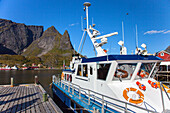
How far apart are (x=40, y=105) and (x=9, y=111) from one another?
1.71 metres

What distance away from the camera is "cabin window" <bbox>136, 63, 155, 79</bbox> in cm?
684

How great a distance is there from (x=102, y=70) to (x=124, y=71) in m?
1.15

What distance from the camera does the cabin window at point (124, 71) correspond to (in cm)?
633

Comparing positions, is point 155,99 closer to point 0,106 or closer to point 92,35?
point 92,35

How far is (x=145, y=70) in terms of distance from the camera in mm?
7059

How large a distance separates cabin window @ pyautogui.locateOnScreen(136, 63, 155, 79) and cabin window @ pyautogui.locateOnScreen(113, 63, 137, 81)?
68cm

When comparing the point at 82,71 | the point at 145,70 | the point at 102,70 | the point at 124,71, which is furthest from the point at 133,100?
the point at 82,71

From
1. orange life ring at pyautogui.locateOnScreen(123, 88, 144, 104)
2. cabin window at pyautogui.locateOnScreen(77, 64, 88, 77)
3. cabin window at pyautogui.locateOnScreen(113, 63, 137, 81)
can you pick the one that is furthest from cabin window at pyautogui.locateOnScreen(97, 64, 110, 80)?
cabin window at pyautogui.locateOnScreen(77, 64, 88, 77)

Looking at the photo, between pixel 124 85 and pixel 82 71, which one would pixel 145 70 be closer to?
pixel 124 85

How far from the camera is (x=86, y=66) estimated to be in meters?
8.38

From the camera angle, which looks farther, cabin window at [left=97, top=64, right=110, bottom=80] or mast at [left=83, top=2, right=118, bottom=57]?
mast at [left=83, top=2, right=118, bottom=57]

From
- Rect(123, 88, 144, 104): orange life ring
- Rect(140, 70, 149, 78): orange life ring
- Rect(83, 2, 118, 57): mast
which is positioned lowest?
Rect(123, 88, 144, 104): orange life ring

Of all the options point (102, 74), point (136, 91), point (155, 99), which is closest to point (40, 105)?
point (102, 74)

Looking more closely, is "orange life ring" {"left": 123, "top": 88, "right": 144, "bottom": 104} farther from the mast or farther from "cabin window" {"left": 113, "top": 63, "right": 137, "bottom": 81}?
the mast
